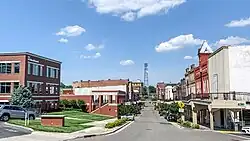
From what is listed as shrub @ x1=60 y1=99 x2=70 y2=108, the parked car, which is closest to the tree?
the parked car

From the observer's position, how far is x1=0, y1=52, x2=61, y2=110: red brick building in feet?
184

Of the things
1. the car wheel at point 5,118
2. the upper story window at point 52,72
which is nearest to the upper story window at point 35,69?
the upper story window at point 52,72

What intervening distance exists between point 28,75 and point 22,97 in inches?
219

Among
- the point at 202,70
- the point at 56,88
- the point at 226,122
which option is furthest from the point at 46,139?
the point at 56,88

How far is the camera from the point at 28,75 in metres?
57.2

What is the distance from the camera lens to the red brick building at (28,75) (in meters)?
55.9

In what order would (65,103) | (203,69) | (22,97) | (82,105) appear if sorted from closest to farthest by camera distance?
(22,97)
(203,69)
(82,105)
(65,103)

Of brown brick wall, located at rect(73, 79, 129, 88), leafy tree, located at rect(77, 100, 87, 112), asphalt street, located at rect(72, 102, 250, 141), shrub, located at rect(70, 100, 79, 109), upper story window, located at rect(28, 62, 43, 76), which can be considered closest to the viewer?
asphalt street, located at rect(72, 102, 250, 141)

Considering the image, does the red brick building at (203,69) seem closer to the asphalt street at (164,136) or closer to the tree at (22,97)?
the asphalt street at (164,136)

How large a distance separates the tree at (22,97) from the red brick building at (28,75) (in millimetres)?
2624

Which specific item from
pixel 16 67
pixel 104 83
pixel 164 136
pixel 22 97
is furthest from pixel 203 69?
pixel 104 83

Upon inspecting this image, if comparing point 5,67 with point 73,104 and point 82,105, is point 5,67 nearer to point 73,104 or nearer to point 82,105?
point 73,104

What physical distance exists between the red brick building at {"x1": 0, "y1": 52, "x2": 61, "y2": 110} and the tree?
2.62 m

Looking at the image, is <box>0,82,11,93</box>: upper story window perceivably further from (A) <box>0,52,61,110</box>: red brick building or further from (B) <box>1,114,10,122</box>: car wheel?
(B) <box>1,114,10,122</box>: car wheel
